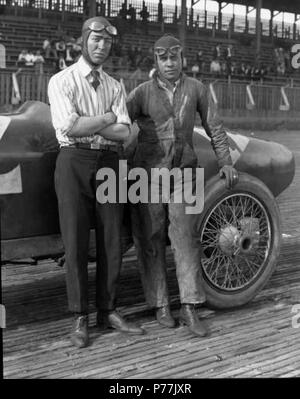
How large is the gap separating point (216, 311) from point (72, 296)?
1.05 metres

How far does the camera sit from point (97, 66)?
365 centimetres

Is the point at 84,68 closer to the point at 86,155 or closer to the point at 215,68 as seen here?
the point at 86,155

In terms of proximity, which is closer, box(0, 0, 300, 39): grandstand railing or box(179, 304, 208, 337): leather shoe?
box(179, 304, 208, 337): leather shoe

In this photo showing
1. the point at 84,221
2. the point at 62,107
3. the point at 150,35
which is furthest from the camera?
the point at 150,35

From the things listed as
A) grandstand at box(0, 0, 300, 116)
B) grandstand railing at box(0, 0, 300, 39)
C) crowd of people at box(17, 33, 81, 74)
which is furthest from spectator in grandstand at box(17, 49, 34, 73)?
grandstand railing at box(0, 0, 300, 39)

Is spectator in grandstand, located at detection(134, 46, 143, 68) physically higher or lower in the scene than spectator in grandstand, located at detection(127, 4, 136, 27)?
lower

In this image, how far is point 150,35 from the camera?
2952 cm

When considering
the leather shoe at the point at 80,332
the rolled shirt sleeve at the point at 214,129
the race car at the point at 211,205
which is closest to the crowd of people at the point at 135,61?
the race car at the point at 211,205

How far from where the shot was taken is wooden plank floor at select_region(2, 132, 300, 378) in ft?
10.6

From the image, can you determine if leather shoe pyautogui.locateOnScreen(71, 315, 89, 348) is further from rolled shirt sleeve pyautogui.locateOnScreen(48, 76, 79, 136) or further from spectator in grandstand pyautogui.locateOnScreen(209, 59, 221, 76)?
spectator in grandstand pyautogui.locateOnScreen(209, 59, 221, 76)

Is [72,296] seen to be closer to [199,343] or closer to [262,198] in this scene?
[199,343]

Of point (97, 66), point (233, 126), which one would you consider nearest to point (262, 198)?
point (97, 66)

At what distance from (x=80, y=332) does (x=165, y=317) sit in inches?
22.4

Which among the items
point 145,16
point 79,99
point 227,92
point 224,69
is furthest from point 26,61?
point 79,99
